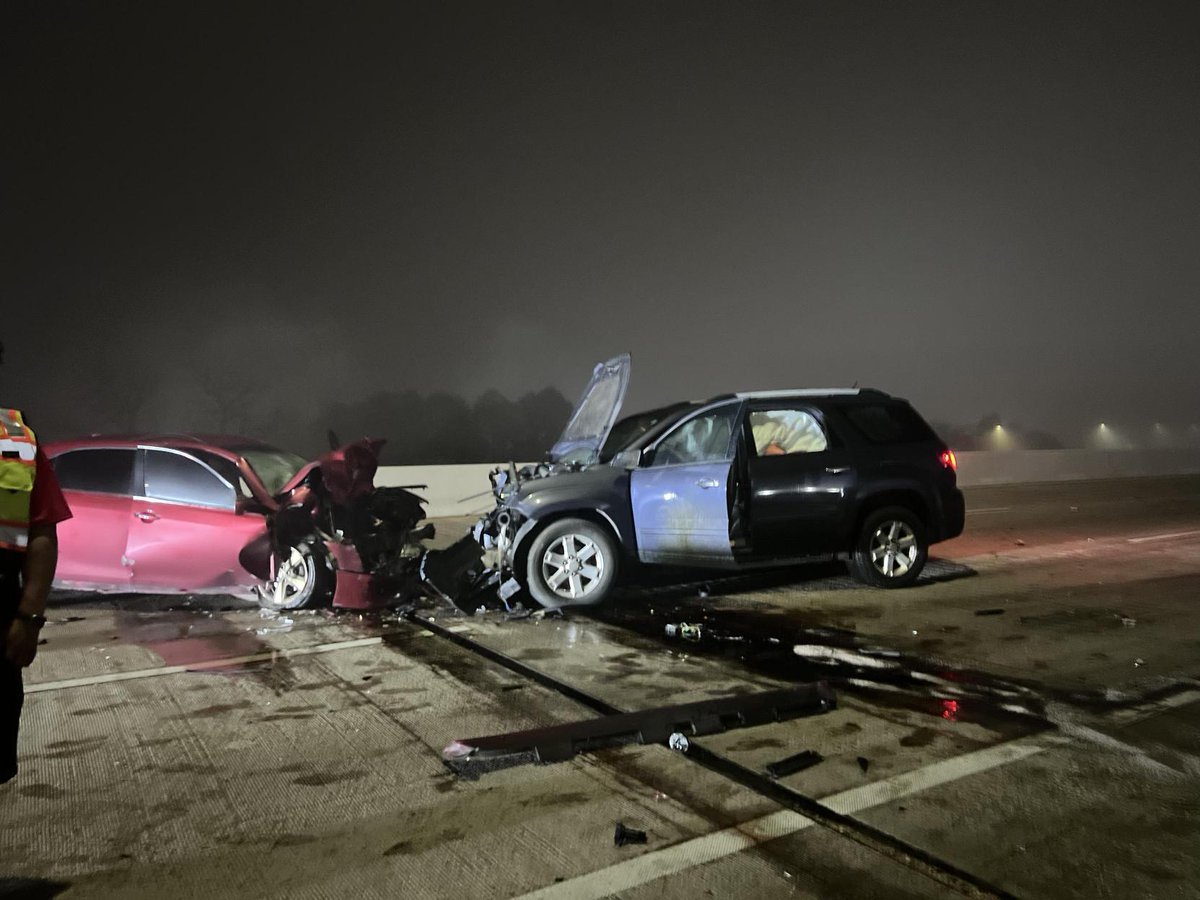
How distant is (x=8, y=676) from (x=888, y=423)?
7.21m

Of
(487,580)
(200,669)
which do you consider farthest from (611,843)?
(487,580)

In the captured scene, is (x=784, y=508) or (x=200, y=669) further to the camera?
(x=784, y=508)

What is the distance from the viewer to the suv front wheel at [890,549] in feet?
25.1

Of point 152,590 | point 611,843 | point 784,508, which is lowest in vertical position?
point 611,843

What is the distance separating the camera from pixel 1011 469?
29984mm

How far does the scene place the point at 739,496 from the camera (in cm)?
703

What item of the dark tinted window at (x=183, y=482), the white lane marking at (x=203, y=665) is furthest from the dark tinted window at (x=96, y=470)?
the white lane marking at (x=203, y=665)

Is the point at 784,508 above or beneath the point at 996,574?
above

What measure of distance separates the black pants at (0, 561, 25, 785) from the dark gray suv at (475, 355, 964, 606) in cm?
470

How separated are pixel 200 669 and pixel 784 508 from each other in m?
4.77

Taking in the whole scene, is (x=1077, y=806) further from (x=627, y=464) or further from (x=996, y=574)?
(x=996, y=574)

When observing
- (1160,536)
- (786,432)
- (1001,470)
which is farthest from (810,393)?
(1001,470)

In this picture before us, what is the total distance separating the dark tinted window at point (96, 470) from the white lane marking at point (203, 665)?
2.39 m

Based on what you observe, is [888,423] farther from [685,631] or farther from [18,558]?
[18,558]
